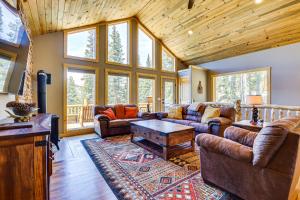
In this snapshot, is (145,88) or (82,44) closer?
(82,44)

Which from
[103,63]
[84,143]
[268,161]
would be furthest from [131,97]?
[268,161]

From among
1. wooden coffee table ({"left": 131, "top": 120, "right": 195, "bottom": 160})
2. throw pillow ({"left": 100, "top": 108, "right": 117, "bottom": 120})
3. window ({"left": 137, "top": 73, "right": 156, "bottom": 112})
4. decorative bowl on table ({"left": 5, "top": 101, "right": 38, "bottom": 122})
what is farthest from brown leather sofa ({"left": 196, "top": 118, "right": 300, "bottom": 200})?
window ({"left": 137, "top": 73, "right": 156, "bottom": 112})

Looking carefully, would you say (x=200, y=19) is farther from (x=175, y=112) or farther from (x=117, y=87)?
(x=117, y=87)

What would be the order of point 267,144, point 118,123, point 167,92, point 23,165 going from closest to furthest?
point 23,165
point 267,144
point 118,123
point 167,92

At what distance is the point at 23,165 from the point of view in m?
1.21

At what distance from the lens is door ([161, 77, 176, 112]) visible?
706cm

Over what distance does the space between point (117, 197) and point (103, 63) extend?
4.55 meters

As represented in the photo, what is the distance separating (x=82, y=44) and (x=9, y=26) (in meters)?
3.61

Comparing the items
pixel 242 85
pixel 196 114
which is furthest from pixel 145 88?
pixel 242 85

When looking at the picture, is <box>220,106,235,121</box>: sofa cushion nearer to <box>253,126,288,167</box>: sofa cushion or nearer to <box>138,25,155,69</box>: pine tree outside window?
<box>253,126,288,167</box>: sofa cushion

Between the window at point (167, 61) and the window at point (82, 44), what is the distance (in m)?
3.05

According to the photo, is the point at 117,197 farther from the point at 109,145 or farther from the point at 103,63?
the point at 103,63

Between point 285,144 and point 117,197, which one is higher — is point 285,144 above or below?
A: above

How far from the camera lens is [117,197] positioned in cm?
182
